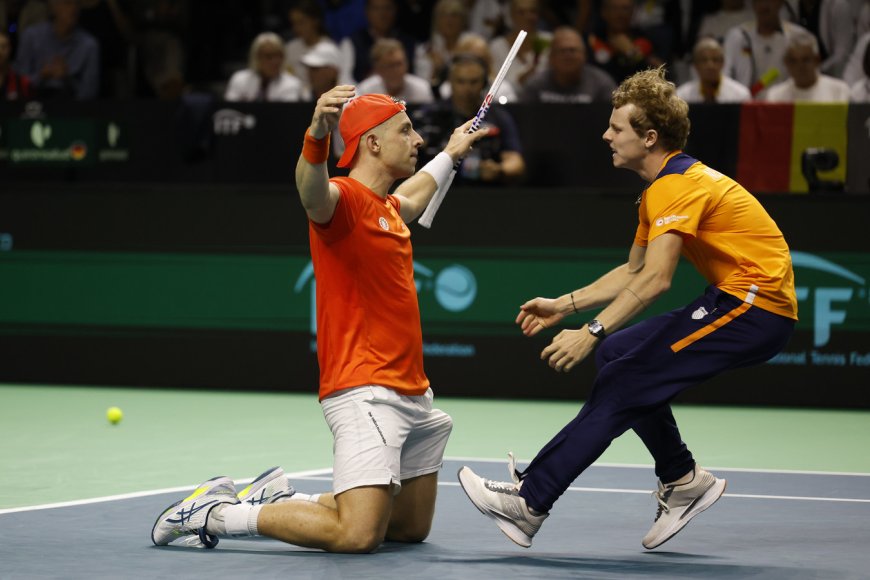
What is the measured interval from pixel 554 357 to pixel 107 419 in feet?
16.7

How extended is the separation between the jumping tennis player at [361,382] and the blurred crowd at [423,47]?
4.60 metres

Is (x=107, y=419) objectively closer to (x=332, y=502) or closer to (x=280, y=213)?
(x=280, y=213)

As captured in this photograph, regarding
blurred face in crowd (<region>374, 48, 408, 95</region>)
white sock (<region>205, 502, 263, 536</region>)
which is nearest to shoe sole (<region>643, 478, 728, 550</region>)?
white sock (<region>205, 502, 263, 536</region>)

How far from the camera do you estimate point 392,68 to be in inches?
451

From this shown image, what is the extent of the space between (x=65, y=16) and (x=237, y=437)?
5512 millimetres

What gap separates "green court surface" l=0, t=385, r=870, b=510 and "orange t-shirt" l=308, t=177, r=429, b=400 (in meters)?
1.85

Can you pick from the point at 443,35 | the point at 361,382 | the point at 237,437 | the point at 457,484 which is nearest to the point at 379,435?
the point at 361,382

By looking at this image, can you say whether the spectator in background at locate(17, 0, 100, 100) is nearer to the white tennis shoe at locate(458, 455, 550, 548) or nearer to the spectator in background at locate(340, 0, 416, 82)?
the spectator in background at locate(340, 0, 416, 82)

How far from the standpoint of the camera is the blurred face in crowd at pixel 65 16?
13125mm

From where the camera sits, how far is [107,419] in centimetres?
988

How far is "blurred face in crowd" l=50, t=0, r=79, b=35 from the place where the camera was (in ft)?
43.1

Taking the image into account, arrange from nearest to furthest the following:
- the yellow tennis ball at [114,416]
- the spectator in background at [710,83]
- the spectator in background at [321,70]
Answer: the yellow tennis ball at [114,416] < the spectator in background at [710,83] < the spectator in background at [321,70]

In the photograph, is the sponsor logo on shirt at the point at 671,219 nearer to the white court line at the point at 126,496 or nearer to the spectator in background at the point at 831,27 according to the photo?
the white court line at the point at 126,496

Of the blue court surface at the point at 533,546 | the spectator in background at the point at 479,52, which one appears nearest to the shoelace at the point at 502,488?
the blue court surface at the point at 533,546
